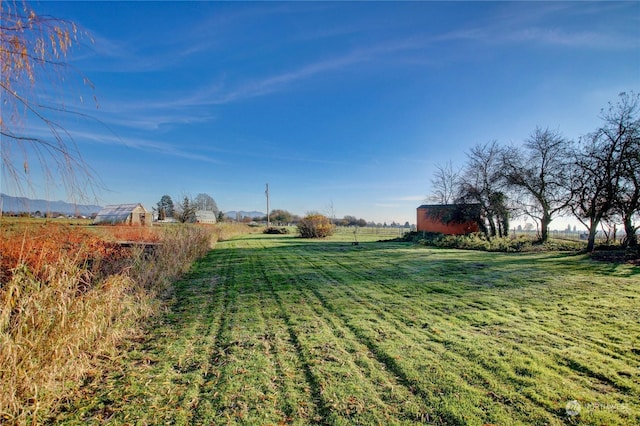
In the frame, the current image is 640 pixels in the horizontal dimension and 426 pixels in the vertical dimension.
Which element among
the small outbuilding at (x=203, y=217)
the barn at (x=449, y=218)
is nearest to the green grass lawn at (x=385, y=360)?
the barn at (x=449, y=218)

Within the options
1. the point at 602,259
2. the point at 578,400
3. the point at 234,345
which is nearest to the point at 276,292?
the point at 234,345

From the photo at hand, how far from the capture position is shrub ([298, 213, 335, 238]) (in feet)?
84.4

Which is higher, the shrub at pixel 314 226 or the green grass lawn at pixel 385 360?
the shrub at pixel 314 226

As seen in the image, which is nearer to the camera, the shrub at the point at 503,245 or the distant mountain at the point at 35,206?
the distant mountain at the point at 35,206

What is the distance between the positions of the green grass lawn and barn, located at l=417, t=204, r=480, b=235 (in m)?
14.5

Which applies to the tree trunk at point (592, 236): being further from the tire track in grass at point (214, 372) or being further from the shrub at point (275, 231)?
the shrub at point (275, 231)

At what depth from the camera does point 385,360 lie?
10.6ft

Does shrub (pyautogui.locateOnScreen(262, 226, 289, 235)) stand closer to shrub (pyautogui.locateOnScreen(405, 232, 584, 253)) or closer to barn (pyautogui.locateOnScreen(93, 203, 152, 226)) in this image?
barn (pyautogui.locateOnScreen(93, 203, 152, 226))

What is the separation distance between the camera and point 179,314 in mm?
5051

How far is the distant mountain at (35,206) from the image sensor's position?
1631 mm

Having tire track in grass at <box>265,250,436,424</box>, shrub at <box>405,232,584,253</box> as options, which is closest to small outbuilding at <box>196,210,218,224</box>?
shrub at <box>405,232,584,253</box>

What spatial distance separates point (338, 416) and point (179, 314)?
3.76 m

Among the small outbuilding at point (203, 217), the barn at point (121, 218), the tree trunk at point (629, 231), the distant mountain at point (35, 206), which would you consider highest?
the small outbuilding at point (203, 217)

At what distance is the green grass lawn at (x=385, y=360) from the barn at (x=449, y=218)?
47.6ft
